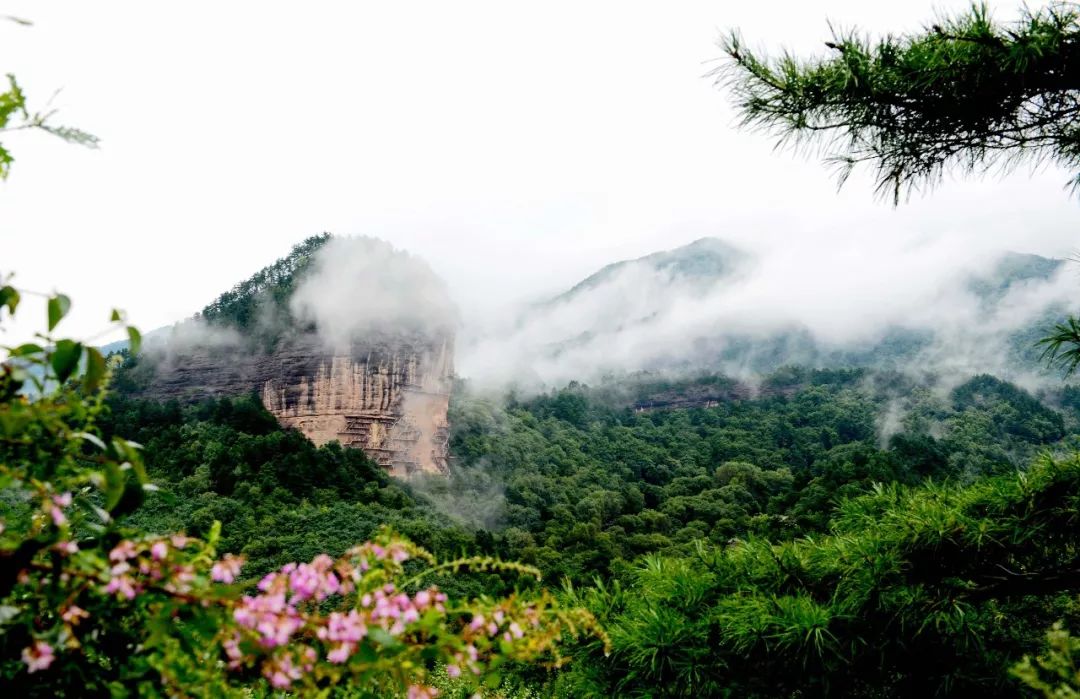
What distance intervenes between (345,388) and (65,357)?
131 ft

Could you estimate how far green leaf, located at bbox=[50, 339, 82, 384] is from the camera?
1.15 m

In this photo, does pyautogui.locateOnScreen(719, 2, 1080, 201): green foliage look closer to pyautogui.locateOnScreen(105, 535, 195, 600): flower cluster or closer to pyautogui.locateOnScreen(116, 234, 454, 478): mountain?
pyautogui.locateOnScreen(105, 535, 195, 600): flower cluster

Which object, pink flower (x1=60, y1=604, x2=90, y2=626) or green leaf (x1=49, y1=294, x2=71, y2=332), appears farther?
green leaf (x1=49, y1=294, x2=71, y2=332)

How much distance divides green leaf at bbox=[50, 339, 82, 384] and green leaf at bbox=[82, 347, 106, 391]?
2 centimetres

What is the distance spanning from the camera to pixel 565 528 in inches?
1302

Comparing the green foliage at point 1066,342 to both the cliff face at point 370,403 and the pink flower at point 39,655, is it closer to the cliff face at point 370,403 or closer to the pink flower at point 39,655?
the pink flower at point 39,655

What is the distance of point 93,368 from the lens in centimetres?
116

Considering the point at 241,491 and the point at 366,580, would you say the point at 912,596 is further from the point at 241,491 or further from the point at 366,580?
the point at 241,491

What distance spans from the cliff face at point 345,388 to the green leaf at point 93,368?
127ft

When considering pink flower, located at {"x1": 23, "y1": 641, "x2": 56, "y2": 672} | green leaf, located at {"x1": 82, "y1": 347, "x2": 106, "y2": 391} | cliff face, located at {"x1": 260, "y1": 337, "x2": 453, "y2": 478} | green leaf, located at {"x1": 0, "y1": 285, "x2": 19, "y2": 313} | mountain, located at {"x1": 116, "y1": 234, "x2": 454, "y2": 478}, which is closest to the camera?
pink flower, located at {"x1": 23, "y1": 641, "x2": 56, "y2": 672}

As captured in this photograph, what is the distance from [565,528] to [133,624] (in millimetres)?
Result: 32882

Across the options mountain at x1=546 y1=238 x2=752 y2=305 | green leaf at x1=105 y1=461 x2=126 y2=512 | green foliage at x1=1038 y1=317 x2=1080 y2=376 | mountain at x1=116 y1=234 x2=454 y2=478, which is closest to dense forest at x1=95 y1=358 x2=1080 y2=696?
green leaf at x1=105 y1=461 x2=126 y2=512

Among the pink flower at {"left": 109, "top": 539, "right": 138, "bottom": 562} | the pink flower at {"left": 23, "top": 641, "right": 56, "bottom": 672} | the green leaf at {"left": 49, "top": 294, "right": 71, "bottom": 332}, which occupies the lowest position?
the pink flower at {"left": 23, "top": 641, "right": 56, "bottom": 672}

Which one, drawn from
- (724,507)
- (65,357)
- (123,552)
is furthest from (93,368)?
(724,507)
